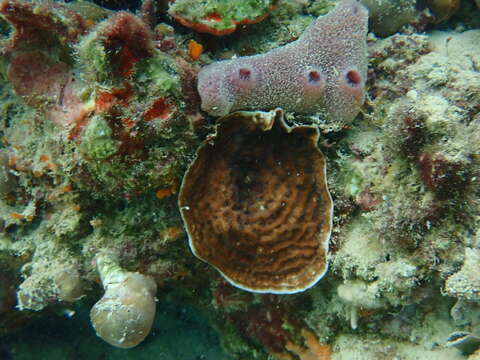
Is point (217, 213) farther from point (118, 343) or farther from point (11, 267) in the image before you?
point (11, 267)

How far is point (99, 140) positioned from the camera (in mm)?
2174

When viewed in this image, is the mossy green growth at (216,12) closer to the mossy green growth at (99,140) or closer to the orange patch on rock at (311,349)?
the mossy green growth at (99,140)

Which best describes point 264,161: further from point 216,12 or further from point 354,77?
point 216,12

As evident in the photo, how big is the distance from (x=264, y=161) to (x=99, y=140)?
4.08ft

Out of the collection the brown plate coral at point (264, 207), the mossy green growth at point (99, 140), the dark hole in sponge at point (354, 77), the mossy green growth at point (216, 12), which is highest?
the mossy green growth at point (216, 12)

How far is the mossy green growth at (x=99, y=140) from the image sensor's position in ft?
7.13

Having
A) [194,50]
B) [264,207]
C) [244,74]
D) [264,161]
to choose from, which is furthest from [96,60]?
[264,207]

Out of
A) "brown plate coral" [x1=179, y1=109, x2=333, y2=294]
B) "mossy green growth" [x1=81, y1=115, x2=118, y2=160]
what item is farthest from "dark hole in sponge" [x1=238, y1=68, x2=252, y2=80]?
"mossy green growth" [x1=81, y1=115, x2=118, y2=160]

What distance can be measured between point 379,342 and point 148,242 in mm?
2073

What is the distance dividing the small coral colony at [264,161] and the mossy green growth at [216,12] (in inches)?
0.4

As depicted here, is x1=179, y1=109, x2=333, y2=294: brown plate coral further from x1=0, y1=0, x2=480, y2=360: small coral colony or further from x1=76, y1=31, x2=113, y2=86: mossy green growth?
x1=76, y1=31, x2=113, y2=86: mossy green growth

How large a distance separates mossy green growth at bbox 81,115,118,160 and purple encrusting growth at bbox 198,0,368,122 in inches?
26.7

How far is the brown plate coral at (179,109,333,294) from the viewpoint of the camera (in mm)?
2645

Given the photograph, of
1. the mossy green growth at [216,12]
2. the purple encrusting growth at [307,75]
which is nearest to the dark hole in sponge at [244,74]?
the purple encrusting growth at [307,75]
